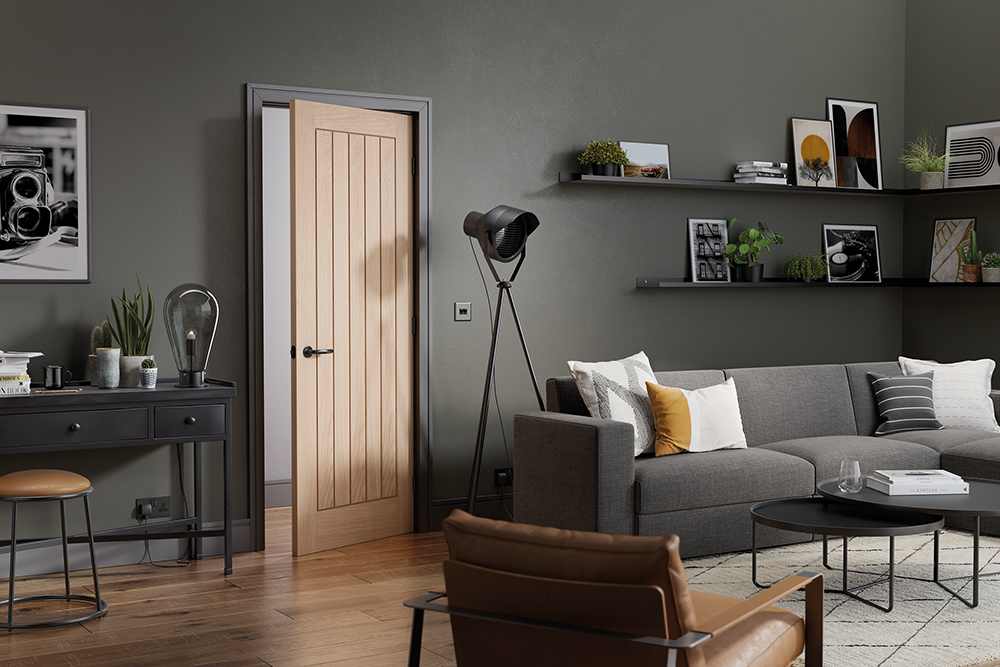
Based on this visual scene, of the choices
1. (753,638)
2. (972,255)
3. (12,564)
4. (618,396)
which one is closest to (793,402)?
(618,396)

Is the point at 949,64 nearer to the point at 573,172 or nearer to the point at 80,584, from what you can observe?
the point at 573,172

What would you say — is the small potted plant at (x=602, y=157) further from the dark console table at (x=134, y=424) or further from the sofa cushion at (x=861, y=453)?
the dark console table at (x=134, y=424)

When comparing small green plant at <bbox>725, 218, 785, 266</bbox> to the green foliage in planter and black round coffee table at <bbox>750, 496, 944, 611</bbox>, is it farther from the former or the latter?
the green foliage in planter

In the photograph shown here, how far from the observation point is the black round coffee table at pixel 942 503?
11.8 feet

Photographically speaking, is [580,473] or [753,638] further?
[580,473]

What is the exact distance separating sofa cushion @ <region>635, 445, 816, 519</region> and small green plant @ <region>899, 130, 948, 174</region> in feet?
8.63

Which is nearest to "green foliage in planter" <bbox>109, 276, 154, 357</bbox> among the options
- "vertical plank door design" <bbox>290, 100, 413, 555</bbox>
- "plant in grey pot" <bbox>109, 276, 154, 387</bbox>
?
"plant in grey pot" <bbox>109, 276, 154, 387</bbox>

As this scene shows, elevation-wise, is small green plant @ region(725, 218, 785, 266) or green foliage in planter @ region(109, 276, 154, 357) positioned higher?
small green plant @ region(725, 218, 785, 266)

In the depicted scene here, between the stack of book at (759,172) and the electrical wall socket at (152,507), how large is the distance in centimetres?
368

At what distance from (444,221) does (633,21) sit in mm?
1677

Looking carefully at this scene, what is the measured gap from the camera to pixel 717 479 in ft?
14.5

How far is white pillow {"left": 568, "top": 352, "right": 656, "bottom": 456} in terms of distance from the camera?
4613 millimetres

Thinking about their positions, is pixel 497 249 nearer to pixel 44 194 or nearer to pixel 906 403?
pixel 44 194

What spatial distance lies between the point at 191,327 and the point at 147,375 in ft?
0.93
